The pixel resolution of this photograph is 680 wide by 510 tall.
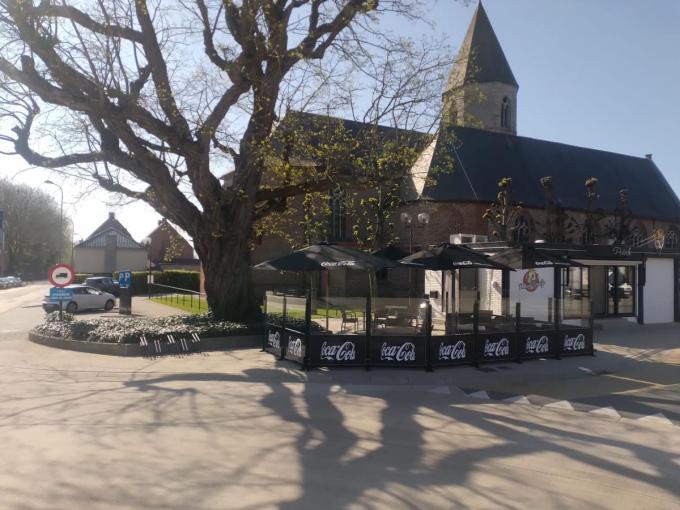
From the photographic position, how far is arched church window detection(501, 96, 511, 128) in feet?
155

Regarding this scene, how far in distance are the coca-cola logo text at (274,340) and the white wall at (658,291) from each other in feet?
51.0

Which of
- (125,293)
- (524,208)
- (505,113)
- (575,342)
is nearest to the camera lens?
(575,342)

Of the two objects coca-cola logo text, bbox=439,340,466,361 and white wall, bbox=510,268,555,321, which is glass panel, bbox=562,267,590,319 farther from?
coca-cola logo text, bbox=439,340,466,361

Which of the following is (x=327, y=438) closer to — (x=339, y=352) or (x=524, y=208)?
(x=339, y=352)

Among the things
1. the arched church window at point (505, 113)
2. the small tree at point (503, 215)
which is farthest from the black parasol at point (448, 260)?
the arched church window at point (505, 113)

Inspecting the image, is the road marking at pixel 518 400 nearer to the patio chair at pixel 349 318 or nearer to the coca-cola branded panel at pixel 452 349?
the coca-cola branded panel at pixel 452 349

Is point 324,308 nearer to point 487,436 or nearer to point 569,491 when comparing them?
point 487,436

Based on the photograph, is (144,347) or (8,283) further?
(8,283)

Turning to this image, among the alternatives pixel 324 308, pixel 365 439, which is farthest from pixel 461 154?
pixel 365 439

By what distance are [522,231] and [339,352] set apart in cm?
2894

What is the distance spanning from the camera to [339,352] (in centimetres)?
1138

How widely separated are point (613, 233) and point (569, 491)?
29103 millimetres

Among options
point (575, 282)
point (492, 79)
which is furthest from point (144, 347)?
point (492, 79)

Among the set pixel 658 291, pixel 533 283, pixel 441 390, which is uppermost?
pixel 533 283
